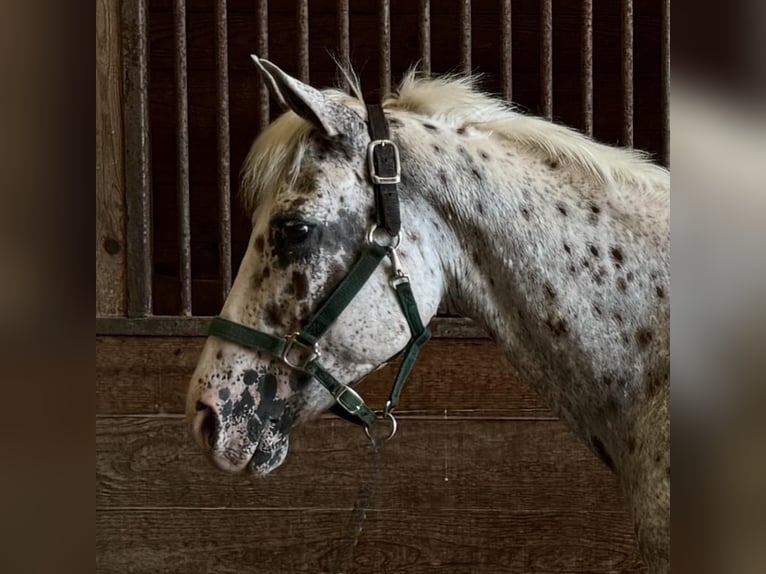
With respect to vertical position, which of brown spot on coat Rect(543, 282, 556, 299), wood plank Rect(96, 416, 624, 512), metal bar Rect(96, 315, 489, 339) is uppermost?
brown spot on coat Rect(543, 282, 556, 299)

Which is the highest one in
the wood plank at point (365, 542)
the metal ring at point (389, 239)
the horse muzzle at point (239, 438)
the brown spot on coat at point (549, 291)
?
the metal ring at point (389, 239)

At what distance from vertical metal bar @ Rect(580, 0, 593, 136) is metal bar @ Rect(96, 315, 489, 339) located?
0.36 meters

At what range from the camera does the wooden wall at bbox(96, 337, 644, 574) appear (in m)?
1.15

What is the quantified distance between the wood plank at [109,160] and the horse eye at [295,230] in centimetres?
51

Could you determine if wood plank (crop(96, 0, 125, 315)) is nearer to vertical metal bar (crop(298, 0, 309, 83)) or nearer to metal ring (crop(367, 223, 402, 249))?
vertical metal bar (crop(298, 0, 309, 83))

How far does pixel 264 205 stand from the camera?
2.55 ft

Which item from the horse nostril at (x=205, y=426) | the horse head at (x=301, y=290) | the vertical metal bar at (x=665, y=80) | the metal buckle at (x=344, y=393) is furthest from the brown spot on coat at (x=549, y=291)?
the vertical metal bar at (x=665, y=80)

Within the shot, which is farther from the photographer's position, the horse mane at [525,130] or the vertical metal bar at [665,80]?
the vertical metal bar at [665,80]

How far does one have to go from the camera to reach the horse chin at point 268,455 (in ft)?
2.52

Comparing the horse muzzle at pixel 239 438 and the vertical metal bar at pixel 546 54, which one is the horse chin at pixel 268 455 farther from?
the vertical metal bar at pixel 546 54

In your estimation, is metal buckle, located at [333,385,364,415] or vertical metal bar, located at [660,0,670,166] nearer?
metal buckle, located at [333,385,364,415]

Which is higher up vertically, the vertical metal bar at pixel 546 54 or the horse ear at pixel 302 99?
the vertical metal bar at pixel 546 54

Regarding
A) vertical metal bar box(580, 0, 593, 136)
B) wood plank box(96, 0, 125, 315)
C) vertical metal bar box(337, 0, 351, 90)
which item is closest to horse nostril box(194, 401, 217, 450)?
wood plank box(96, 0, 125, 315)

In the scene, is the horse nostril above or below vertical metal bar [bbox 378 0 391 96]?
below
